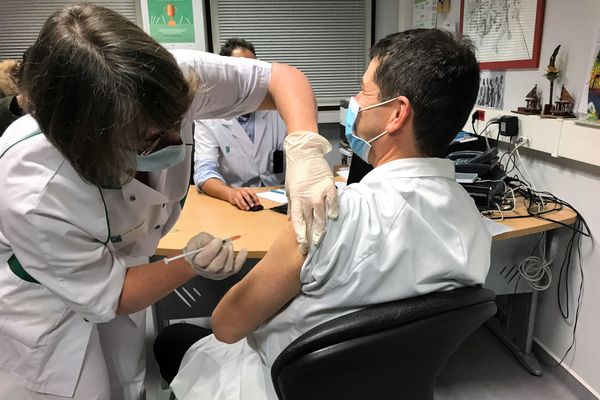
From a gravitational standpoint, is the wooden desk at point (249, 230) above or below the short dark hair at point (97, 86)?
below

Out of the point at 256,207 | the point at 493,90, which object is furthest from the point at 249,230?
the point at 493,90

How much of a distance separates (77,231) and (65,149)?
156mm

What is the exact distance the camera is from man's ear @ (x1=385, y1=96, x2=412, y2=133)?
0.93 meters

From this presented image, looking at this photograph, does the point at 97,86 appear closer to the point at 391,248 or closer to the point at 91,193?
the point at 91,193

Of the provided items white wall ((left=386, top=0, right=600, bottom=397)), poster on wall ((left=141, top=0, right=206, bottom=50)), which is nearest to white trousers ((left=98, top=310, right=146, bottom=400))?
white wall ((left=386, top=0, right=600, bottom=397))

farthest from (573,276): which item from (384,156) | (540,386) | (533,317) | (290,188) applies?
(290,188)

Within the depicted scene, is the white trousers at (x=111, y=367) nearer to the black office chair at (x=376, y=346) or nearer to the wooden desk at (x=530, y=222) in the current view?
the black office chair at (x=376, y=346)

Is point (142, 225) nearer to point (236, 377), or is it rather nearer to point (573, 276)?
point (236, 377)

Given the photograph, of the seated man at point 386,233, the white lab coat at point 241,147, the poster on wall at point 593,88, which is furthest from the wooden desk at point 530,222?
the white lab coat at point 241,147

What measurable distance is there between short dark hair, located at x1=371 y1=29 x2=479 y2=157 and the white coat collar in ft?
0.24

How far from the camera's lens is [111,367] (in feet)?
3.83

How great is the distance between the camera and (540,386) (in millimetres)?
1991

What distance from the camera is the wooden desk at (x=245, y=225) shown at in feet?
Result: 5.16

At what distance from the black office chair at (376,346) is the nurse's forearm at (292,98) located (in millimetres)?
586
